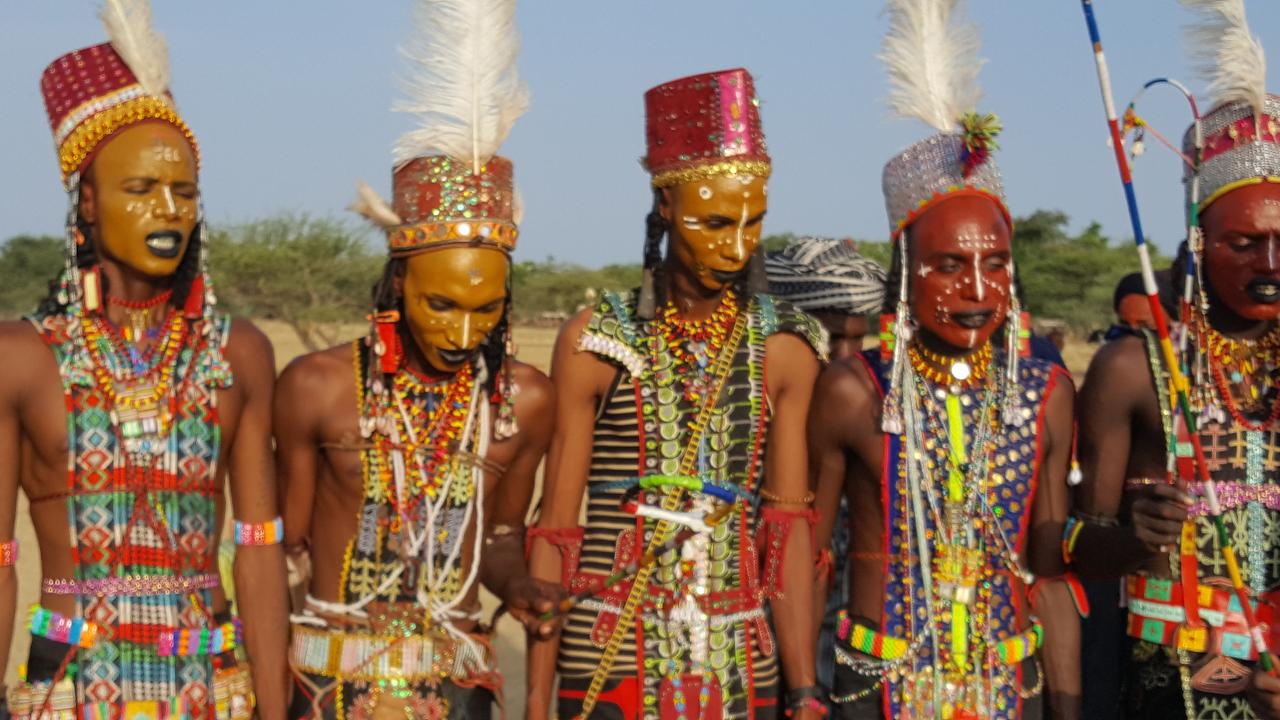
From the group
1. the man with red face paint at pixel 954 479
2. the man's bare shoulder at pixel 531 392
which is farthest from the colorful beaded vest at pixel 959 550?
the man's bare shoulder at pixel 531 392

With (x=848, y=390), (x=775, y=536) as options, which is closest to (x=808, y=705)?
(x=775, y=536)

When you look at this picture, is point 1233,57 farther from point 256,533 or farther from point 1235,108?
point 256,533

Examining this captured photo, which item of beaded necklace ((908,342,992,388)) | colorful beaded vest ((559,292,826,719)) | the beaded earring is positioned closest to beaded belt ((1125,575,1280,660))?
beaded necklace ((908,342,992,388))

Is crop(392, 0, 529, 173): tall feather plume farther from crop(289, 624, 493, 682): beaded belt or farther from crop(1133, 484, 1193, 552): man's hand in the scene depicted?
crop(1133, 484, 1193, 552): man's hand

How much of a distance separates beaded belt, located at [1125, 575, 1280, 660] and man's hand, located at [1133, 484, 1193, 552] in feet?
1.30

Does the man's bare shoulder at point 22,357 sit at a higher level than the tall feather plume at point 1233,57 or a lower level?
lower

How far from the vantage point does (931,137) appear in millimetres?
4680

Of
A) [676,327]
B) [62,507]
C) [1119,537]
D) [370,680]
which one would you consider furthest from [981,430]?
[62,507]

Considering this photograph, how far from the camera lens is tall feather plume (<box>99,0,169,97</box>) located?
13.7 ft

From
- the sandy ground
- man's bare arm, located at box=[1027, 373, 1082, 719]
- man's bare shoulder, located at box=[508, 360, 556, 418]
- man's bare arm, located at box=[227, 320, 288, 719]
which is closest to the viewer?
man's bare arm, located at box=[227, 320, 288, 719]

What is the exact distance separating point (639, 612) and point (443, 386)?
3.29 feet

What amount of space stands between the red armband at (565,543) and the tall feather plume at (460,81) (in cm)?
123

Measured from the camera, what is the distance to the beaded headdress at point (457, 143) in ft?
14.6

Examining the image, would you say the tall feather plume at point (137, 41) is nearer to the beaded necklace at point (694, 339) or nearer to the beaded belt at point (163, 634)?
the beaded belt at point (163, 634)
